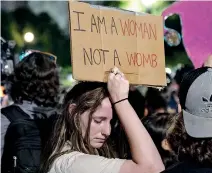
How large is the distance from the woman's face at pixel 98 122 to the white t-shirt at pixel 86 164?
0.53 feet

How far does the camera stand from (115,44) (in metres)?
2.67

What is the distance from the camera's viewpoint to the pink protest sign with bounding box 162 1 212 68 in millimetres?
3443

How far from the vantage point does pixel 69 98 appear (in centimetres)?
274

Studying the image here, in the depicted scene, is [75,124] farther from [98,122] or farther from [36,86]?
[36,86]

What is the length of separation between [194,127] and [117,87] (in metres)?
0.55

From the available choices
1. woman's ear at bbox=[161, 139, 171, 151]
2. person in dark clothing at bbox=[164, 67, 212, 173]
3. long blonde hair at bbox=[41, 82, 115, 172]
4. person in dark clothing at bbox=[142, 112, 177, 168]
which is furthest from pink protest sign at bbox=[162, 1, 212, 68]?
person in dark clothing at bbox=[164, 67, 212, 173]

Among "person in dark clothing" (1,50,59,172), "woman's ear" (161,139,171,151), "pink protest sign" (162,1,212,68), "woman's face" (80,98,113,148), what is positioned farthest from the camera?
"person in dark clothing" (1,50,59,172)

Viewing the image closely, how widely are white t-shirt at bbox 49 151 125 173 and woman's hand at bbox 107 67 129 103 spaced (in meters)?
0.28

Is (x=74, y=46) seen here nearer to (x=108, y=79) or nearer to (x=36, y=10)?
(x=108, y=79)

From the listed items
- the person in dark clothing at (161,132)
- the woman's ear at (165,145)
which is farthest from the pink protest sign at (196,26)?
the woman's ear at (165,145)

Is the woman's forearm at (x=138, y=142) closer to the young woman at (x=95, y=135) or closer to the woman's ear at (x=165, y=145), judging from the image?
the young woman at (x=95, y=135)

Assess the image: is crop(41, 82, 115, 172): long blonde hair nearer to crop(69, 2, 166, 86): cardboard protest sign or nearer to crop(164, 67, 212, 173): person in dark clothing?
crop(69, 2, 166, 86): cardboard protest sign

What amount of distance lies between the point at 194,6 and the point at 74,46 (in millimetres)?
1322

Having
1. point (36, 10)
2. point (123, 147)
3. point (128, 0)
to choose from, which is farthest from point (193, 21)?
point (36, 10)
